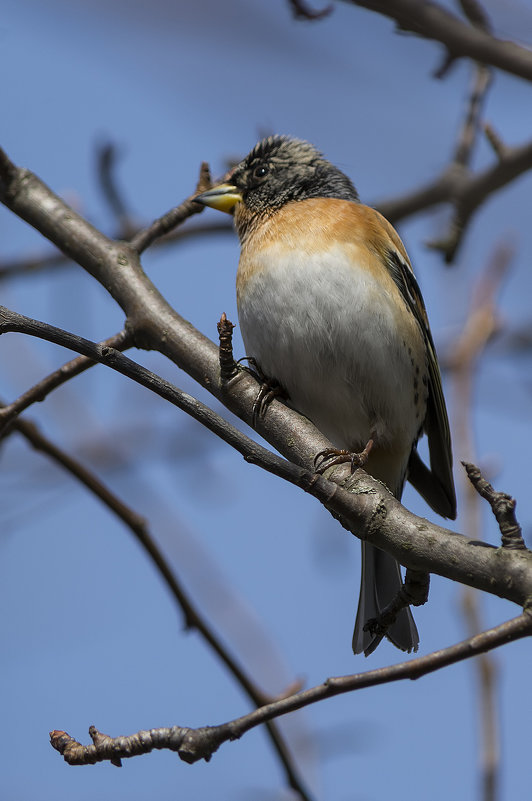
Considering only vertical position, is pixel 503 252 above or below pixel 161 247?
above

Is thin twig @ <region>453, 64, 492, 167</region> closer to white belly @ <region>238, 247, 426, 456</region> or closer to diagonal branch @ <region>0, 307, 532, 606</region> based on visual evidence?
white belly @ <region>238, 247, 426, 456</region>

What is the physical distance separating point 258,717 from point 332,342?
7.45 ft

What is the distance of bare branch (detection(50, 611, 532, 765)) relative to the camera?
6.12 feet

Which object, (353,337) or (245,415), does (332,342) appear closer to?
(353,337)

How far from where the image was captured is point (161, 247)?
18.7ft

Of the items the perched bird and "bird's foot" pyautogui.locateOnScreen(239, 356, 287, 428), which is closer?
"bird's foot" pyautogui.locateOnScreen(239, 356, 287, 428)

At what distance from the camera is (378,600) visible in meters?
3.94

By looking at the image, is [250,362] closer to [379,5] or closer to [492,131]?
[492,131]

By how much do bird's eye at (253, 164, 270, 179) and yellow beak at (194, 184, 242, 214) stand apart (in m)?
0.15

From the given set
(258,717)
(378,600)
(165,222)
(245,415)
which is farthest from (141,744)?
(165,222)

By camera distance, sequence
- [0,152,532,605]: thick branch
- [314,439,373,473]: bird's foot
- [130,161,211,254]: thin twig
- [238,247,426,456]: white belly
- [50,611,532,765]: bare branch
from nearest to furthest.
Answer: [50,611,532,765]: bare branch, [0,152,532,605]: thick branch, [314,439,373,473]: bird's foot, [130,161,211,254]: thin twig, [238,247,426,456]: white belly

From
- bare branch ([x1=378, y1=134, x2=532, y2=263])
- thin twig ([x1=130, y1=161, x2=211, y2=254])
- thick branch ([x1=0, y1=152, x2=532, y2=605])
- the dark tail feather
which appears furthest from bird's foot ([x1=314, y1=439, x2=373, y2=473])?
bare branch ([x1=378, y1=134, x2=532, y2=263])

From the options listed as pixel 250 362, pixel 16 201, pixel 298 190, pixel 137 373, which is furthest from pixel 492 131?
pixel 137 373

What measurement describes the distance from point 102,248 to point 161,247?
6.56ft
